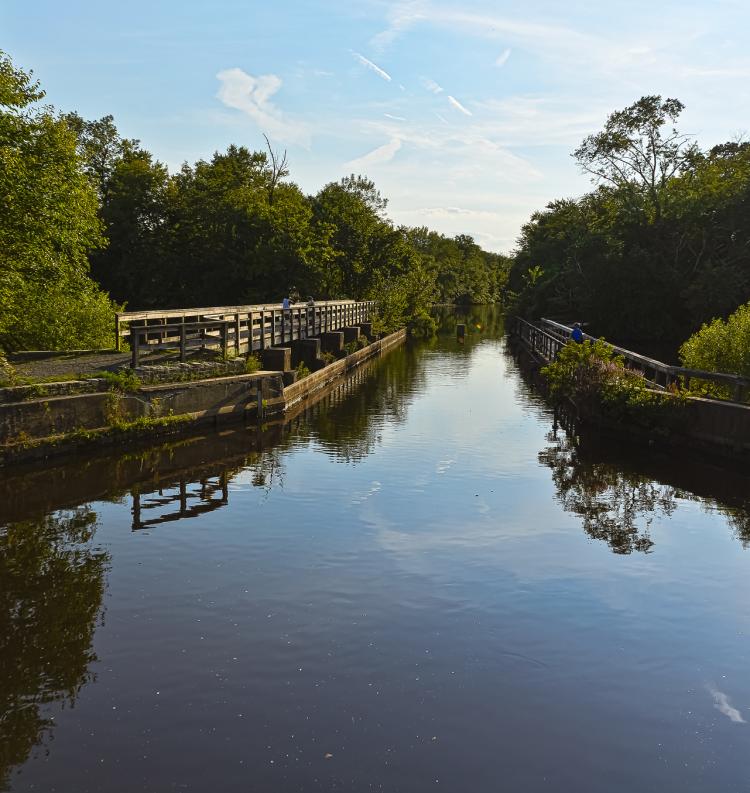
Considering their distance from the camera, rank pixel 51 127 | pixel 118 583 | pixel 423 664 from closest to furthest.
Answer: pixel 423 664, pixel 118 583, pixel 51 127

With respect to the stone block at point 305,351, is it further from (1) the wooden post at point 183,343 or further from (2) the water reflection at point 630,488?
(2) the water reflection at point 630,488

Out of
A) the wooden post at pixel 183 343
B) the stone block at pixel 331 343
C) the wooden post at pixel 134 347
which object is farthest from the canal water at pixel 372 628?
the stone block at pixel 331 343

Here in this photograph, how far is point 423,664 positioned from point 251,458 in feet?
35.3

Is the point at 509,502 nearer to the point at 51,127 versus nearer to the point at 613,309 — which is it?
the point at 51,127

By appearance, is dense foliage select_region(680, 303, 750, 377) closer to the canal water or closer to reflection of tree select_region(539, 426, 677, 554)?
the canal water

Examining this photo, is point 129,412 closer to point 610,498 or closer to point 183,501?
point 183,501

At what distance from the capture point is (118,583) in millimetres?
10305

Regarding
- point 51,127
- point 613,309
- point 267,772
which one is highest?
point 51,127

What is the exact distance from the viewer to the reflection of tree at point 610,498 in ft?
42.1

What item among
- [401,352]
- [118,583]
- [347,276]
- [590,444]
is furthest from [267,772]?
[347,276]

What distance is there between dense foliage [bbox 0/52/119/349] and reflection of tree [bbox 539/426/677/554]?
55.2 feet

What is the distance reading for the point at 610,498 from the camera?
1527 cm

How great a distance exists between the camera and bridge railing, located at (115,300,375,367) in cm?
2054

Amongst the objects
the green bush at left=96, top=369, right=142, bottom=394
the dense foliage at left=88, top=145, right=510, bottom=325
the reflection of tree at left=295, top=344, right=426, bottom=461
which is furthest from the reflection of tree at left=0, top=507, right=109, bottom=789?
the dense foliage at left=88, top=145, right=510, bottom=325
